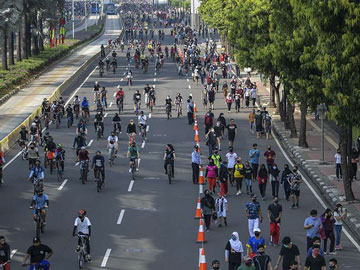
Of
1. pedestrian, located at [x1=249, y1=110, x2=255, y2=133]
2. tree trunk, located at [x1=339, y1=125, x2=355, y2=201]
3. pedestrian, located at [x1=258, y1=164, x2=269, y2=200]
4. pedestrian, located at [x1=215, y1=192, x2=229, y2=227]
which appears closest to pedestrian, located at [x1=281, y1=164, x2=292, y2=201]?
pedestrian, located at [x1=258, y1=164, x2=269, y2=200]

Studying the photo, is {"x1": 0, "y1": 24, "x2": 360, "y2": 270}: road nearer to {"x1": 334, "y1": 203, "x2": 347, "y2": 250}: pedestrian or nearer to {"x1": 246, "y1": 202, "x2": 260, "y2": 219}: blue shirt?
{"x1": 334, "y1": 203, "x2": 347, "y2": 250}: pedestrian

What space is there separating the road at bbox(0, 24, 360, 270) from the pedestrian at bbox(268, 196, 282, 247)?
12.6 inches

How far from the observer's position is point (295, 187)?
31188 millimetres

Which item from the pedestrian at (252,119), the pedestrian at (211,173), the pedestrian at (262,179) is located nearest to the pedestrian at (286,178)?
the pedestrian at (262,179)

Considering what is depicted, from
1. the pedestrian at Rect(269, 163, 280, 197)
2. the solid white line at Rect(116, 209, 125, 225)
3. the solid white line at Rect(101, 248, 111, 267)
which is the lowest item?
the solid white line at Rect(116, 209, 125, 225)

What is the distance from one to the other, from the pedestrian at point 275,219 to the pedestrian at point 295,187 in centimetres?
443

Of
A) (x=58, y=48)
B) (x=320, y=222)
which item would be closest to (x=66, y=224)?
(x=320, y=222)

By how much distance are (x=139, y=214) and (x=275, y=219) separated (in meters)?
6.06

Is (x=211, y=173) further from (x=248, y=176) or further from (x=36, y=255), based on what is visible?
(x=36, y=255)

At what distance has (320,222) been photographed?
84.4 feet

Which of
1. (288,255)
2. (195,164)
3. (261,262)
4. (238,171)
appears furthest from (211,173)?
(261,262)

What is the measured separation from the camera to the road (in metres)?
26.1

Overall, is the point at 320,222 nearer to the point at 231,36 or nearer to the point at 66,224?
the point at 66,224

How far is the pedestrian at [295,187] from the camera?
31.2 meters
